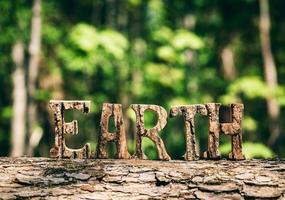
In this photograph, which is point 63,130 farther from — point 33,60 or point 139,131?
point 33,60

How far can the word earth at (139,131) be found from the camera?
3.69 metres

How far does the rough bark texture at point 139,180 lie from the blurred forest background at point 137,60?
195 inches

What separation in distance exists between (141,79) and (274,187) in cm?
948

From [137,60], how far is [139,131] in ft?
26.0

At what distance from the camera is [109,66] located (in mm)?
11008

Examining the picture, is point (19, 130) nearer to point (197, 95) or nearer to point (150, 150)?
point (150, 150)

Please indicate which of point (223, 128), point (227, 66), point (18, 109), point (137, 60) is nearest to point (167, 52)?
point (137, 60)

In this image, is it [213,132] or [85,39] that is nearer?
[213,132]

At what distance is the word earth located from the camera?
3.69 meters

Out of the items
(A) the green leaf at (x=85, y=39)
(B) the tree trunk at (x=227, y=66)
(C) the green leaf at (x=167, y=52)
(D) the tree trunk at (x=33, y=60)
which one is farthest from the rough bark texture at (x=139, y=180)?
(B) the tree trunk at (x=227, y=66)

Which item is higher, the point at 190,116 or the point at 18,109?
the point at 18,109

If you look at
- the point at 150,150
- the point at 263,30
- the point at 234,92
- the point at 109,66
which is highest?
the point at 263,30

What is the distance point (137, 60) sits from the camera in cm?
1155

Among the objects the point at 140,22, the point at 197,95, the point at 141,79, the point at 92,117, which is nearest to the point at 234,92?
the point at 197,95
